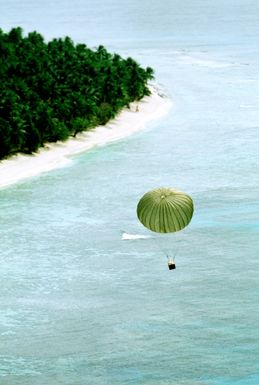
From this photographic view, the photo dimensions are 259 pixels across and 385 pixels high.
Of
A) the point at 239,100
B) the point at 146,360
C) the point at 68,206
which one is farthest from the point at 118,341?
the point at 239,100

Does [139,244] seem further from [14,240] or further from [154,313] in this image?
[154,313]

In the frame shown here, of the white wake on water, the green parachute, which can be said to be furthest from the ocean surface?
the green parachute

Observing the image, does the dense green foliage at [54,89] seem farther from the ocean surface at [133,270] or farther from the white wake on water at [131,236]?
the white wake on water at [131,236]

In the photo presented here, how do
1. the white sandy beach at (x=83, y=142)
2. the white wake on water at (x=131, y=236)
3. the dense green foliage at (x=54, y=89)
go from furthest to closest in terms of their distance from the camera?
the dense green foliage at (x=54, y=89) → the white sandy beach at (x=83, y=142) → the white wake on water at (x=131, y=236)

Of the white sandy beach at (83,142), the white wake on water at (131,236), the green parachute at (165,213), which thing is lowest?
the white sandy beach at (83,142)

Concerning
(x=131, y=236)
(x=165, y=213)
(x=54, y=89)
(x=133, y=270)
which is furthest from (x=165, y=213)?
(x=54, y=89)

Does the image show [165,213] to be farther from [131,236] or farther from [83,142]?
[83,142]

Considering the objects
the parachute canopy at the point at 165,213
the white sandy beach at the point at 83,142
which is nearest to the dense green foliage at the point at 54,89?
the white sandy beach at the point at 83,142
